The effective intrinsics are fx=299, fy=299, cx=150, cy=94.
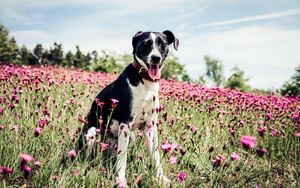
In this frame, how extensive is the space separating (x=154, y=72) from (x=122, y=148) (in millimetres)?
1034

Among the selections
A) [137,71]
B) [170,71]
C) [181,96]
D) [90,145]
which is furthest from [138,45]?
[170,71]

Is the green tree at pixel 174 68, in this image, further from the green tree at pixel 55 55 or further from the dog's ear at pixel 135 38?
the dog's ear at pixel 135 38

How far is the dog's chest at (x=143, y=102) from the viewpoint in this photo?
12.3 feet

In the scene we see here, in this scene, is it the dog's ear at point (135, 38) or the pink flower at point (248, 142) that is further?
the dog's ear at point (135, 38)

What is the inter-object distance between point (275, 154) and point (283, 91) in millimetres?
23928

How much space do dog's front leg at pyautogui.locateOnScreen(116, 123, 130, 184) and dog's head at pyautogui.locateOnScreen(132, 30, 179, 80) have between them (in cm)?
73

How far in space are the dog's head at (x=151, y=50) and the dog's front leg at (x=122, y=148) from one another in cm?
73

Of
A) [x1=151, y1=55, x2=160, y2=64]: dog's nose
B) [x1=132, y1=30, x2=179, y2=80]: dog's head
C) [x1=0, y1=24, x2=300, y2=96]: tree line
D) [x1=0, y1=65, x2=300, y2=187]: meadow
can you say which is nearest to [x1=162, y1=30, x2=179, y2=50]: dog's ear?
[x1=132, y1=30, x2=179, y2=80]: dog's head

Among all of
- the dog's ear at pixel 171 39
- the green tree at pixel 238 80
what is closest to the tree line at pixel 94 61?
the green tree at pixel 238 80

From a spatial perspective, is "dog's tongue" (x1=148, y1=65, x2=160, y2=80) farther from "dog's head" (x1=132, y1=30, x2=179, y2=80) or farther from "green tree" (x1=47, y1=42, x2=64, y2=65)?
"green tree" (x1=47, y1=42, x2=64, y2=65)

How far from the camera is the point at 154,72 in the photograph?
150 inches

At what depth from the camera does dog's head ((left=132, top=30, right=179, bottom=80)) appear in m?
3.77

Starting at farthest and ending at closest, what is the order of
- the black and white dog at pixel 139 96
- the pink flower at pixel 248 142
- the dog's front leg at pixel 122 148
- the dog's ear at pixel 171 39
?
the dog's ear at pixel 171 39
the black and white dog at pixel 139 96
the dog's front leg at pixel 122 148
the pink flower at pixel 248 142

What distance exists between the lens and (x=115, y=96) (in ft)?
12.7
